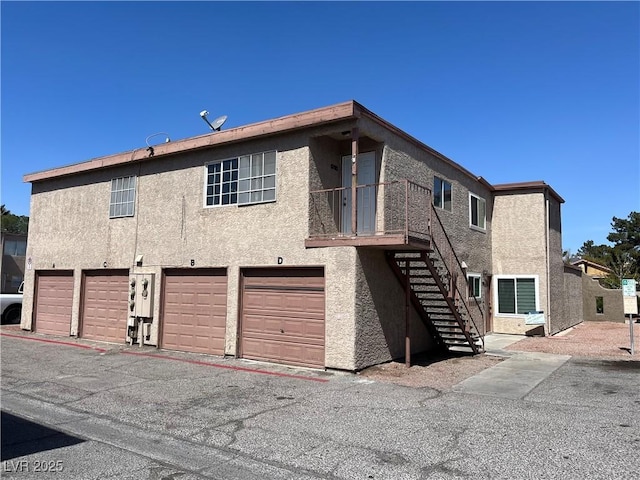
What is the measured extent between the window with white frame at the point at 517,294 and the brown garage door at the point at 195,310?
11210 millimetres

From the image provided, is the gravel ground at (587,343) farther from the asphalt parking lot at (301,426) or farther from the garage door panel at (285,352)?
the garage door panel at (285,352)

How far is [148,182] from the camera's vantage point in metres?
14.5

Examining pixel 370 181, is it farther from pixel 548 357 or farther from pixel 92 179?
pixel 92 179

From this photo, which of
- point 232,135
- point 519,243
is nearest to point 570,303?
point 519,243

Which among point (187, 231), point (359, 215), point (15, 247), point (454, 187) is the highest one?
point (454, 187)

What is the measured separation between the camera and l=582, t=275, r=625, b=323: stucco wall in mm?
23766

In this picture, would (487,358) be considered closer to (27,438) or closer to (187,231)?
(187,231)

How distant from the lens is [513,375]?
33.4ft

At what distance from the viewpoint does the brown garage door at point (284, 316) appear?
10.9 metres

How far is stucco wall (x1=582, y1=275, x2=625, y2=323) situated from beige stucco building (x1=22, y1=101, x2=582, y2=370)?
311 inches

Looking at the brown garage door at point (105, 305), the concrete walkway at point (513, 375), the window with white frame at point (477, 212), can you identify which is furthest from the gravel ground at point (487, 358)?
the brown garage door at point (105, 305)

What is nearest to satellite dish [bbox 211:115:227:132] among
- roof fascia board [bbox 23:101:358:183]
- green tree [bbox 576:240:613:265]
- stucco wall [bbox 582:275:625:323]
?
roof fascia board [bbox 23:101:358:183]

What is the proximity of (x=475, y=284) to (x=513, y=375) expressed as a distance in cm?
719

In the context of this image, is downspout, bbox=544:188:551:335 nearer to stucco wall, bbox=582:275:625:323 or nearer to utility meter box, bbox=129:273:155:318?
stucco wall, bbox=582:275:625:323
